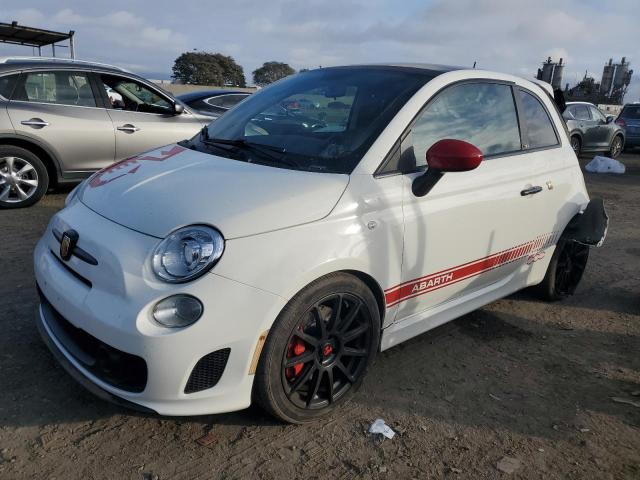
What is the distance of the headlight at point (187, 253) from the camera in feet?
6.83

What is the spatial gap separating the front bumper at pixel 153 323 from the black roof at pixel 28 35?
40.1 ft

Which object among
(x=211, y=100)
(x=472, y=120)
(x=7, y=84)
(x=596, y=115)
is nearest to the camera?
(x=472, y=120)

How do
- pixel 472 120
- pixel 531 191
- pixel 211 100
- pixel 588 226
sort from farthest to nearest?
pixel 211 100 → pixel 588 226 → pixel 531 191 → pixel 472 120

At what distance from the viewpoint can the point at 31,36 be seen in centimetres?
1307

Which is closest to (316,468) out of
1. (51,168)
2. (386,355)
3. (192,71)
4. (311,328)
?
(311,328)

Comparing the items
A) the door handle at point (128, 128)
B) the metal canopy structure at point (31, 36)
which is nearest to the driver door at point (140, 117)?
the door handle at point (128, 128)

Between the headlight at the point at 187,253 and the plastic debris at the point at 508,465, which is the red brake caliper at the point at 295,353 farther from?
the plastic debris at the point at 508,465

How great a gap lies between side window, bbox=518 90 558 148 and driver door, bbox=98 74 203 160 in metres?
4.27

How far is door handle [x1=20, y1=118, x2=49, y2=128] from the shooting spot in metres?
5.63

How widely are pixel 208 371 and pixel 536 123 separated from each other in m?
2.82

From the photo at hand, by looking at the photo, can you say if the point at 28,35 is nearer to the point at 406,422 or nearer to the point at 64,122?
the point at 64,122

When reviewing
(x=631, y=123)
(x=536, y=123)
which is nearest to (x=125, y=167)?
(x=536, y=123)

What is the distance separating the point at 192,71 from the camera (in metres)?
61.1

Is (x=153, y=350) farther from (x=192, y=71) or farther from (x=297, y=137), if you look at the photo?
(x=192, y=71)
